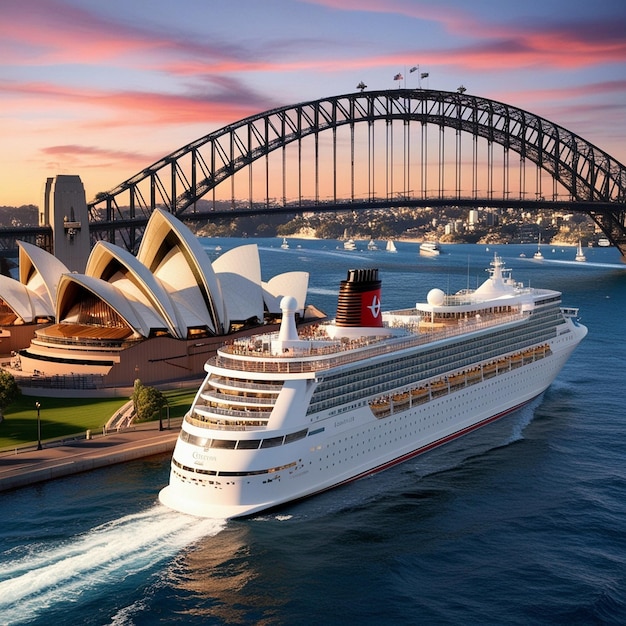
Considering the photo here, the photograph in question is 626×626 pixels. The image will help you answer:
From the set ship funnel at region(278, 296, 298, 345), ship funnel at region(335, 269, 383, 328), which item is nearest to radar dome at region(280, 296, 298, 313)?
ship funnel at region(278, 296, 298, 345)

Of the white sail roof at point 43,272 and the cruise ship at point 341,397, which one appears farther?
the white sail roof at point 43,272

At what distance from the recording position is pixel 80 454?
104 feet

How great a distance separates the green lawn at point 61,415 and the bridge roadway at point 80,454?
1.68 meters

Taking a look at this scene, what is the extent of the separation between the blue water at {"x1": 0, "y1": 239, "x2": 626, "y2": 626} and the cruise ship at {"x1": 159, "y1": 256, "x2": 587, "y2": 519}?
0.88m

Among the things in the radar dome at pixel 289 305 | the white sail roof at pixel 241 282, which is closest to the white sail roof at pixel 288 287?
the white sail roof at pixel 241 282

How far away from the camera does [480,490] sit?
29.8 m

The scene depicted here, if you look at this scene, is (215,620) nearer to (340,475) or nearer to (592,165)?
(340,475)

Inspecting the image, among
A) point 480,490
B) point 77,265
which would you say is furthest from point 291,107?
point 480,490

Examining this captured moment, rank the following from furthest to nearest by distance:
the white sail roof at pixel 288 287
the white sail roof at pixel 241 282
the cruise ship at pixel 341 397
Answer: the white sail roof at pixel 288 287 → the white sail roof at pixel 241 282 → the cruise ship at pixel 341 397

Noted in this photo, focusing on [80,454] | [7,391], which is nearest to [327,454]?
[80,454]

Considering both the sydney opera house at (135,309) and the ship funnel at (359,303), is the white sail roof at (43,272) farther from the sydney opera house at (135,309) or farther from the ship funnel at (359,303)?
the ship funnel at (359,303)

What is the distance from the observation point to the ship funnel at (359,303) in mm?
34406

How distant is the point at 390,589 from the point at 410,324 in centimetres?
1731

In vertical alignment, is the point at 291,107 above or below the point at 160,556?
above
